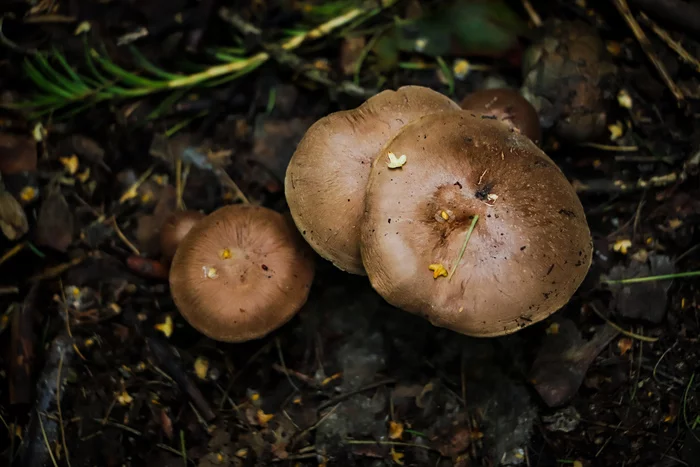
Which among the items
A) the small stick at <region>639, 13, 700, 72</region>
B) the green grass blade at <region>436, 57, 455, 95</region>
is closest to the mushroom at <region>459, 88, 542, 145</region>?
the green grass blade at <region>436, 57, 455, 95</region>

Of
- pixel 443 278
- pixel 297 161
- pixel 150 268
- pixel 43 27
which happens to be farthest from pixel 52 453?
pixel 43 27

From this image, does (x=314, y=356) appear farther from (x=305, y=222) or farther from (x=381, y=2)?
(x=381, y=2)

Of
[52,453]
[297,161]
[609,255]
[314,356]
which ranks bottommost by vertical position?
[52,453]

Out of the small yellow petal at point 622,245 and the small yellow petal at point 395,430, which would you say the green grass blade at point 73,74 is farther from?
the small yellow petal at point 622,245

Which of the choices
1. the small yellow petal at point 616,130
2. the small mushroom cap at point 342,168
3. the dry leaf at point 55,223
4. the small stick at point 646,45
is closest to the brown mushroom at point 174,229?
the dry leaf at point 55,223

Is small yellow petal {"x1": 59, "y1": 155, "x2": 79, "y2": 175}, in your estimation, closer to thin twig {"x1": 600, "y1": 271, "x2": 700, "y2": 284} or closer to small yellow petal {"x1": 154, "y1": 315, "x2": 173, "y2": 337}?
small yellow petal {"x1": 154, "y1": 315, "x2": 173, "y2": 337}

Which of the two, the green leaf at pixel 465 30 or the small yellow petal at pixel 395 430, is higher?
the green leaf at pixel 465 30

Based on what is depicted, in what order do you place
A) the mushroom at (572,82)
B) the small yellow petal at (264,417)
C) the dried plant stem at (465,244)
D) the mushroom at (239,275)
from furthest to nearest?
the mushroom at (572,82), the small yellow petal at (264,417), the mushroom at (239,275), the dried plant stem at (465,244)
